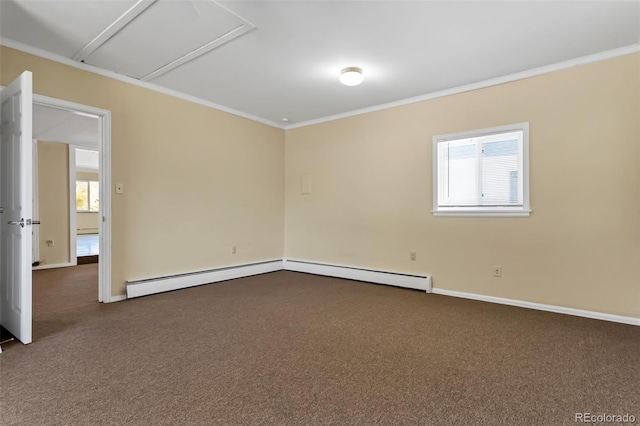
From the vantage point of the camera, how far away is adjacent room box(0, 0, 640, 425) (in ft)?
6.11

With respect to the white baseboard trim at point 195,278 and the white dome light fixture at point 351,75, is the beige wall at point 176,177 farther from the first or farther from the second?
the white dome light fixture at point 351,75

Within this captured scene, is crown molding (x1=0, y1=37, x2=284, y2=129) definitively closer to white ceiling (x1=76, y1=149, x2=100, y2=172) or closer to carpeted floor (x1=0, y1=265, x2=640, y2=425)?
carpeted floor (x1=0, y1=265, x2=640, y2=425)

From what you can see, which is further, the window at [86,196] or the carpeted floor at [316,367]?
the window at [86,196]

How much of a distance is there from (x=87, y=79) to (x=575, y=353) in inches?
195

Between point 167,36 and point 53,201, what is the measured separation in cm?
497

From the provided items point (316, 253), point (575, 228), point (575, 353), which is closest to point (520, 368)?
point (575, 353)

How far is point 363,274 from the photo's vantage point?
4672mm

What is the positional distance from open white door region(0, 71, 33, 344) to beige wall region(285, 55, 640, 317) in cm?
360

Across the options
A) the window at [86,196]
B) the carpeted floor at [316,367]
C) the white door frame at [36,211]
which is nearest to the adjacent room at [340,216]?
the carpeted floor at [316,367]

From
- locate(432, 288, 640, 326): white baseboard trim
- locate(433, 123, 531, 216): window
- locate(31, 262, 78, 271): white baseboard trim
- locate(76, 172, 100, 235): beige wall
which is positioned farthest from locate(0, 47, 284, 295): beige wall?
locate(76, 172, 100, 235): beige wall

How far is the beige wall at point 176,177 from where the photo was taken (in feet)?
11.6

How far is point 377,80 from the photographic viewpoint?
372 centimetres

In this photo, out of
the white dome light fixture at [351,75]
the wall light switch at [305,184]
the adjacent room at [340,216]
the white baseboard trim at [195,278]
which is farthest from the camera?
the wall light switch at [305,184]

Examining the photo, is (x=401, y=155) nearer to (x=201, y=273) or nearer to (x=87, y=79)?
(x=201, y=273)
